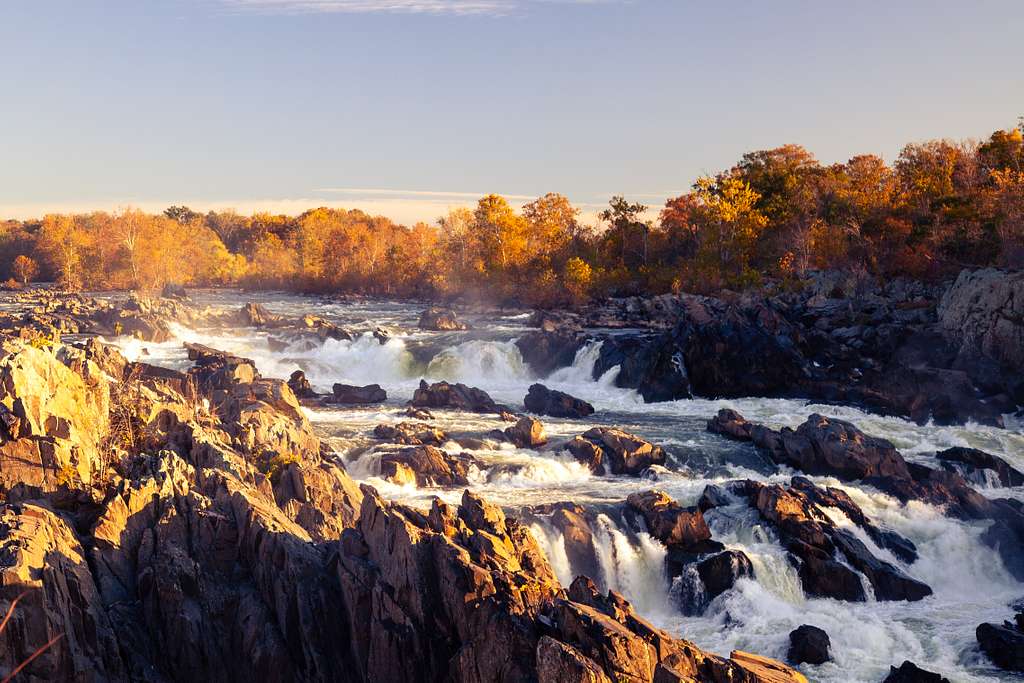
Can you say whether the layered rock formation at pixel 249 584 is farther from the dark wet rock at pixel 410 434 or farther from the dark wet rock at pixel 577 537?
the dark wet rock at pixel 410 434

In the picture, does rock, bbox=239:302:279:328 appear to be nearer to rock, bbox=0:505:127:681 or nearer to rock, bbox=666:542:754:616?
rock, bbox=666:542:754:616

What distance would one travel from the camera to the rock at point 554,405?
38.0 m

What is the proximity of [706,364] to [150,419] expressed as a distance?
30972 millimetres

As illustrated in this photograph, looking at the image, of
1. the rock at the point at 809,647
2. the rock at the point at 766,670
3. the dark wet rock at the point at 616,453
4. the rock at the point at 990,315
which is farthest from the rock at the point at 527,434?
the rock at the point at 990,315

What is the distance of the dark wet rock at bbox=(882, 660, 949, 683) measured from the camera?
53.5 ft

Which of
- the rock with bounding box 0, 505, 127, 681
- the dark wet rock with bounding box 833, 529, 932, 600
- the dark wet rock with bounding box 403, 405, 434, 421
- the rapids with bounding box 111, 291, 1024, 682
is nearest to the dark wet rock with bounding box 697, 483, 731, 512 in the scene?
the rapids with bounding box 111, 291, 1024, 682

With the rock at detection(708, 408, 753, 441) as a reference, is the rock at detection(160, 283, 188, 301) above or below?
above

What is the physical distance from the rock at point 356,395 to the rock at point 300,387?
3.90ft

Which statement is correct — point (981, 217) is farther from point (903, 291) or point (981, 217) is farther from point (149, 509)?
point (149, 509)

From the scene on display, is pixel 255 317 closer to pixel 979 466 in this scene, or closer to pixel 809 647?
pixel 979 466

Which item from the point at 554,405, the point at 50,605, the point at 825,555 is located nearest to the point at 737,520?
the point at 825,555

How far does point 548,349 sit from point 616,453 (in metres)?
22.5

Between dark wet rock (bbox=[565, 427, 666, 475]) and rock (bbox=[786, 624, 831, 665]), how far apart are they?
10527 mm

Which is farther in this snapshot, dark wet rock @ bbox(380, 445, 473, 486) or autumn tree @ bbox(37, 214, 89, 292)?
autumn tree @ bbox(37, 214, 89, 292)
